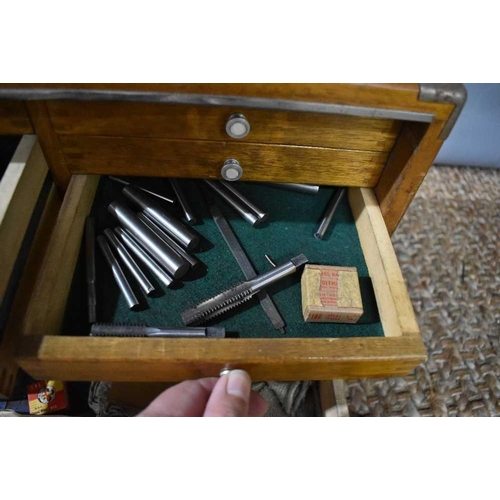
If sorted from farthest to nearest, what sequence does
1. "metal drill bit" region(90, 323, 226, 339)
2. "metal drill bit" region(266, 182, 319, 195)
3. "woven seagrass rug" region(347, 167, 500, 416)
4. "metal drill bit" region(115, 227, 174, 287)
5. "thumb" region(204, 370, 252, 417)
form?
"woven seagrass rug" region(347, 167, 500, 416) → "metal drill bit" region(266, 182, 319, 195) → "metal drill bit" region(115, 227, 174, 287) → "metal drill bit" region(90, 323, 226, 339) → "thumb" region(204, 370, 252, 417)

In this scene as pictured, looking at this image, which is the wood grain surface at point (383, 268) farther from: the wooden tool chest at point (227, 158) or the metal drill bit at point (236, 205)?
the metal drill bit at point (236, 205)

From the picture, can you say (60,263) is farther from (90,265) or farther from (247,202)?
(247,202)

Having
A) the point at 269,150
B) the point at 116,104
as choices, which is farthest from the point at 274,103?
the point at 116,104

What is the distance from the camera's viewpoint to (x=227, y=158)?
31.9 inches

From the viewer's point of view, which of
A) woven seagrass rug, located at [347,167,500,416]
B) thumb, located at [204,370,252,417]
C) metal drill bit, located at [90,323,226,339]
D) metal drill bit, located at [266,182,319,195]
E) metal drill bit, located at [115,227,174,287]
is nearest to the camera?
thumb, located at [204,370,252,417]

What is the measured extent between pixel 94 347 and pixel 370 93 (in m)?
0.55

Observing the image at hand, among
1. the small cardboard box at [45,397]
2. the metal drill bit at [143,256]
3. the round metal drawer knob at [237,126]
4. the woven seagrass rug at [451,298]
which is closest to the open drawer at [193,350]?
the metal drill bit at [143,256]

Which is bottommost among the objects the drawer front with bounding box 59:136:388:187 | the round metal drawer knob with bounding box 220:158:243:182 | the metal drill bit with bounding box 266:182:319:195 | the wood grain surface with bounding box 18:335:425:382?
the wood grain surface with bounding box 18:335:425:382

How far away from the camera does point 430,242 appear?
161 cm

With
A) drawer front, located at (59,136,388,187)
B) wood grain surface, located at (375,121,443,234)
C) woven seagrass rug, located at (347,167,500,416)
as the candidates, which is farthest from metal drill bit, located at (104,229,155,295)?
woven seagrass rug, located at (347,167,500,416)

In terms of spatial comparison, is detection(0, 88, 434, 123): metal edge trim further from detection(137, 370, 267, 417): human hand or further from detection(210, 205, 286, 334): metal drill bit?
detection(137, 370, 267, 417): human hand

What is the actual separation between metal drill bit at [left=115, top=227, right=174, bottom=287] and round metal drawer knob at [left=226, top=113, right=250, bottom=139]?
270mm

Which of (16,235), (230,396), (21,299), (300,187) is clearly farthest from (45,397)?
(300,187)

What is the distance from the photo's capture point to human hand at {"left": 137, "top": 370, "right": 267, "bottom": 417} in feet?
1.98
